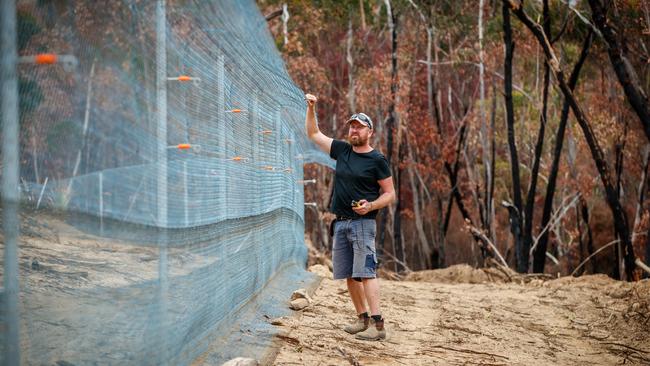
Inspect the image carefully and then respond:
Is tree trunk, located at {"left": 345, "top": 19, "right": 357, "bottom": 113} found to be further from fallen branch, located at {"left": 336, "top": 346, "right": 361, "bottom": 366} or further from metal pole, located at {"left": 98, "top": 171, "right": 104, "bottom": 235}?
metal pole, located at {"left": 98, "top": 171, "right": 104, "bottom": 235}

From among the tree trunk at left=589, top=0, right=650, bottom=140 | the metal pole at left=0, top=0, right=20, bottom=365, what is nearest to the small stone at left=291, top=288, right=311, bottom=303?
the metal pole at left=0, top=0, right=20, bottom=365

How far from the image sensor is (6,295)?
10.5 feet

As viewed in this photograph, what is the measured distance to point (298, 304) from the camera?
8.37 m

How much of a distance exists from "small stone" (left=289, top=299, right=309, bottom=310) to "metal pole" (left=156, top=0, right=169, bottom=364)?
379cm

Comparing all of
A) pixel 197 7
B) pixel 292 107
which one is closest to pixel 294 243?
pixel 292 107

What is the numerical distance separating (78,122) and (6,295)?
2.59 ft

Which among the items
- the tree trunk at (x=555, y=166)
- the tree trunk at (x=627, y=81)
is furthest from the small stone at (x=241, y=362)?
the tree trunk at (x=555, y=166)

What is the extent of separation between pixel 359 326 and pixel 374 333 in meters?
0.14

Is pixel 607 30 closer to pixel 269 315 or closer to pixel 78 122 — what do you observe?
pixel 269 315

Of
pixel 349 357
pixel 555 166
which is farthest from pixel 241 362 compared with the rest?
pixel 555 166

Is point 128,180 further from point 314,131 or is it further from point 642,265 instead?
point 642,265

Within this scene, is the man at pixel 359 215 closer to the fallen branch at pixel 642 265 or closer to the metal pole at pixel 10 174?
the metal pole at pixel 10 174

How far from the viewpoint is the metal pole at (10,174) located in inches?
123

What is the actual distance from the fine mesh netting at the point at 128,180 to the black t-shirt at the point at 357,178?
0.97 m
